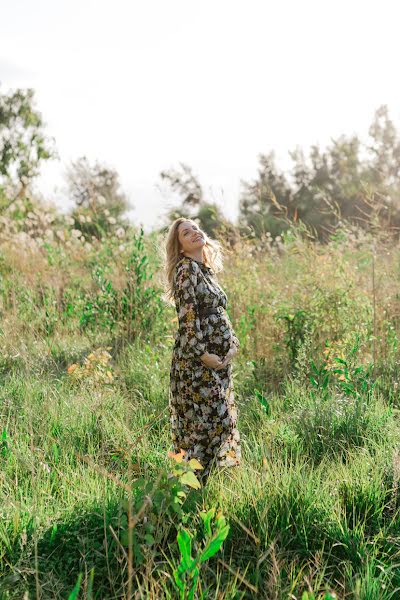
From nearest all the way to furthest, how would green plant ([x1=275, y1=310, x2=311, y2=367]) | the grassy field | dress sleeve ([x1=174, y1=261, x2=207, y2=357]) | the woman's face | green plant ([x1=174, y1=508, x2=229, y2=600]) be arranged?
green plant ([x1=174, y1=508, x2=229, y2=600]), the grassy field, dress sleeve ([x1=174, y1=261, x2=207, y2=357]), the woman's face, green plant ([x1=275, y1=310, x2=311, y2=367])

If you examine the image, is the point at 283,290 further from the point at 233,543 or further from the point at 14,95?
the point at 14,95

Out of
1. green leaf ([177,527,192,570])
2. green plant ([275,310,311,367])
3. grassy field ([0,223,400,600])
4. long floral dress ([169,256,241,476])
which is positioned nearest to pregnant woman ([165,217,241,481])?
long floral dress ([169,256,241,476])

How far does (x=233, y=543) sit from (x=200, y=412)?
0.99 metres

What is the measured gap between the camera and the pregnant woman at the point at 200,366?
11.9ft

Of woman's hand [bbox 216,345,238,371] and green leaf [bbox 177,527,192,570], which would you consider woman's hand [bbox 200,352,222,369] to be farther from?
green leaf [bbox 177,527,192,570]

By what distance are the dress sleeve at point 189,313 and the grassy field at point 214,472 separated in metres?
0.49

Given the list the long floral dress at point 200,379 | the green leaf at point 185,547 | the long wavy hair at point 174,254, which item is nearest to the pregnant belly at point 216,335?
the long floral dress at point 200,379

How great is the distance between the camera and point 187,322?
3619 mm

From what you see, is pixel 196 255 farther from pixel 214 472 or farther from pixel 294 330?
pixel 294 330

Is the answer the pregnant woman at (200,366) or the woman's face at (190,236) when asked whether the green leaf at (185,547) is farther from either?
the woman's face at (190,236)

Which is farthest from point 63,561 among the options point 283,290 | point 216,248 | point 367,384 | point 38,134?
point 38,134

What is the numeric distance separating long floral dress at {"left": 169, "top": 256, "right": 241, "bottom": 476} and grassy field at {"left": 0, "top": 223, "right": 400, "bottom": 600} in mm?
Result: 196

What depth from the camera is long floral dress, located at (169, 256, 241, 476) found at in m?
3.65

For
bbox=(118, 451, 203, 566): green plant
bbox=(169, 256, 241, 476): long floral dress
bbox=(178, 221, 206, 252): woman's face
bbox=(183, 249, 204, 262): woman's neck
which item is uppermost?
bbox=(178, 221, 206, 252): woman's face
